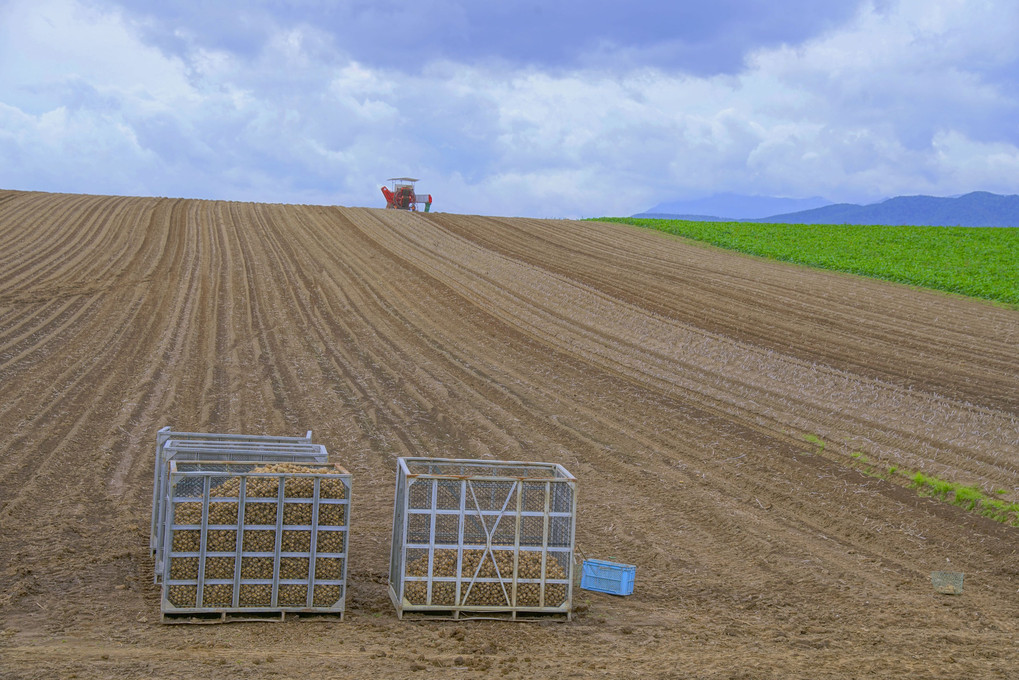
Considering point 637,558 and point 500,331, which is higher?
point 500,331

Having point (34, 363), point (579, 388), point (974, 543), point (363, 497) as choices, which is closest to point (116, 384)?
point (34, 363)

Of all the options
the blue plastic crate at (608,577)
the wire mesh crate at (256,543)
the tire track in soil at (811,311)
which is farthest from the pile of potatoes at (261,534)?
the tire track in soil at (811,311)

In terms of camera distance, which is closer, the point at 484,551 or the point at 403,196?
the point at 484,551

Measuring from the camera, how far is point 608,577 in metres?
9.74

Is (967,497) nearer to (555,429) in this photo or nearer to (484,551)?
(555,429)

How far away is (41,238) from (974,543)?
32765mm

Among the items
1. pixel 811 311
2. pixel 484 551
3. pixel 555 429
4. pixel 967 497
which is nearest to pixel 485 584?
pixel 484 551

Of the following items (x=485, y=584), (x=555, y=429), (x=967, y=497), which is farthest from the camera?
(x=555, y=429)

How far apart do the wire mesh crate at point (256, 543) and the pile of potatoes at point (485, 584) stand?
0.78 m

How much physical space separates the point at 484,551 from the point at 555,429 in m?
7.31

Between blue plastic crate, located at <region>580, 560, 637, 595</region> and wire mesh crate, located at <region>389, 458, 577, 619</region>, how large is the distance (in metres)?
0.72

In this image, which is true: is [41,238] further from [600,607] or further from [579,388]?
[600,607]

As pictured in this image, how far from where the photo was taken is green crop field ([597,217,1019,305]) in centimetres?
3353

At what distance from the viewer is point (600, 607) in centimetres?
940
